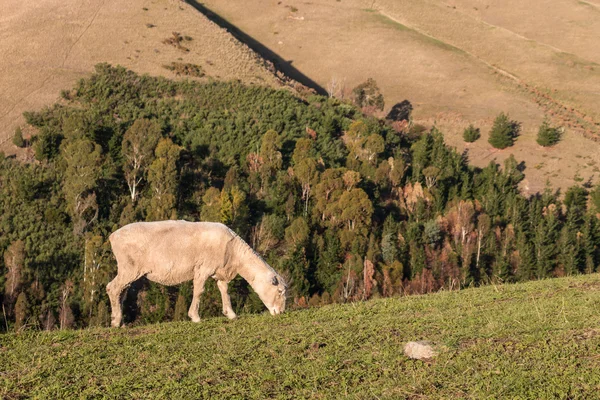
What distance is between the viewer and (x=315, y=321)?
56.4ft

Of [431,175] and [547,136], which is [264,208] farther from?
[547,136]

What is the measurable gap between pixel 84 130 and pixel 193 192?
16.0 m

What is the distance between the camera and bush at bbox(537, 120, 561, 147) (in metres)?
108

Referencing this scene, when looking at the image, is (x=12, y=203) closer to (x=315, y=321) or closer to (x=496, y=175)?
(x=315, y=321)

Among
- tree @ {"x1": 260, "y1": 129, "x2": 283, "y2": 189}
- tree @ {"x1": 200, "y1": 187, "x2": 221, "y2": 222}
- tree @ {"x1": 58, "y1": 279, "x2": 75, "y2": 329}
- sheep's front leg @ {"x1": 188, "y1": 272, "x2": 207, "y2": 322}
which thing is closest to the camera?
sheep's front leg @ {"x1": 188, "y1": 272, "x2": 207, "y2": 322}

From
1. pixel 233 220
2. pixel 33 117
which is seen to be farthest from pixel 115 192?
pixel 33 117

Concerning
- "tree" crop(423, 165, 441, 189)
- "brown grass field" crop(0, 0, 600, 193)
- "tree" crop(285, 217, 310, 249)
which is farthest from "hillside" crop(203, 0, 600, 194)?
"tree" crop(285, 217, 310, 249)

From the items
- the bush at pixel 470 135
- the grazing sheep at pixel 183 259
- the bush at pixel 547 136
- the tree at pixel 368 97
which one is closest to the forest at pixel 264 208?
the bush at pixel 470 135

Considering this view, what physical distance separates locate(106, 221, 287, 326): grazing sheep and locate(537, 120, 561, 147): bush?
100 m

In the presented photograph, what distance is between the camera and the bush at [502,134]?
108250mm

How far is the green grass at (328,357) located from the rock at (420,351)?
0.65 feet

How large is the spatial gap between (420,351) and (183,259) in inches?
302

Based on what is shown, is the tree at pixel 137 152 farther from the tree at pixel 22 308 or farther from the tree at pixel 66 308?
the tree at pixel 22 308

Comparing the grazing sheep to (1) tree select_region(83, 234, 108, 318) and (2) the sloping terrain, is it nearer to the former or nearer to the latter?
(1) tree select_region(83, 234, 108, 318)
